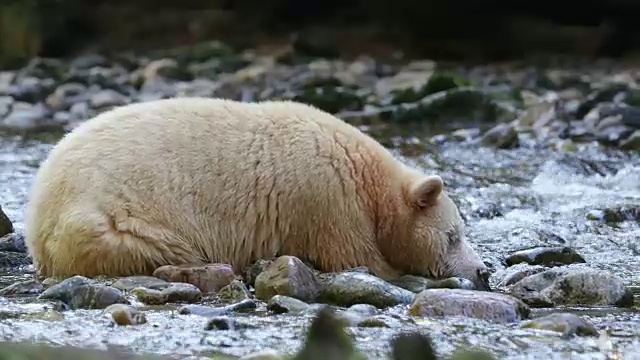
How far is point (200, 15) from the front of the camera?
25578 millimetres

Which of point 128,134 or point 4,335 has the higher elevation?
point 128,134

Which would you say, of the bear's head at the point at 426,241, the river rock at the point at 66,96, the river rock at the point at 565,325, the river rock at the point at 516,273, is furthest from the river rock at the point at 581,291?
the river rock at the point at 66,96

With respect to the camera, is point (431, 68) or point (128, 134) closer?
point (128, 134)

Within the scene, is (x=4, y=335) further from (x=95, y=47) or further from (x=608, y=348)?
(x=95, y=47)

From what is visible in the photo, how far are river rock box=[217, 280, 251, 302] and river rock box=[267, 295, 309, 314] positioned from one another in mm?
293

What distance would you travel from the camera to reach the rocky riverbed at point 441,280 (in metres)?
4.55

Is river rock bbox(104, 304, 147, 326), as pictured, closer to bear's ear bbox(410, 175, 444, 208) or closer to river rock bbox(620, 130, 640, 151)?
bear's ear bbox(410, 175, 444, 208)

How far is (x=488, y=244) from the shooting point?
725 cm

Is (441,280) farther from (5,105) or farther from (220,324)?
(5,105)

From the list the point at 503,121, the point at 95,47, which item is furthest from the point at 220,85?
the point at 95,47

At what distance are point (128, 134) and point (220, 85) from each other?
1187 cm

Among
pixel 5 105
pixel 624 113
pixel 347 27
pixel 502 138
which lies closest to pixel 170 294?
pixel 502 138

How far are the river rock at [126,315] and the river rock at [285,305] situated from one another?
57cm

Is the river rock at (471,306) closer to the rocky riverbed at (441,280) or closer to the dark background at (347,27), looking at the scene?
the rocky riverbed at (441,280)
